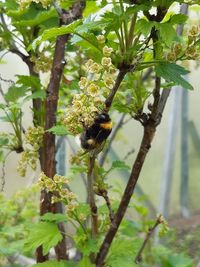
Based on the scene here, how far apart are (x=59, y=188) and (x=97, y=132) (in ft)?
0.59

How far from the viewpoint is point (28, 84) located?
1.08 meters

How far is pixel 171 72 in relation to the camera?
2.30ft

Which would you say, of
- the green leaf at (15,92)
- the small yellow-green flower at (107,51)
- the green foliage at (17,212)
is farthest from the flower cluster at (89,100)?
the green foliage at (17,212)

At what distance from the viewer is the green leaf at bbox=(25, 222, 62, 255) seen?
87 centimetres

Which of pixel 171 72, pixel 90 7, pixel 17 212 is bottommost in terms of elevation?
pixel 17 212

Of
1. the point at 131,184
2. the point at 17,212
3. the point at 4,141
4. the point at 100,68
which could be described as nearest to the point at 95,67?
the point at 100,68

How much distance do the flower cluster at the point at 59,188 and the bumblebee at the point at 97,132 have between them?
122 millimetres

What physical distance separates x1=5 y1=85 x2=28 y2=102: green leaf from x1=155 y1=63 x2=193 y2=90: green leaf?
541mm

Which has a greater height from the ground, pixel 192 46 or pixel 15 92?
pixel 192 46

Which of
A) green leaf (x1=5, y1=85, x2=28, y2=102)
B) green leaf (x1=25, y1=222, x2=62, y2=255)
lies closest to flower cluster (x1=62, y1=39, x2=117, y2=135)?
green leaf (x1=25, y1=222, x2=62, y2=255)

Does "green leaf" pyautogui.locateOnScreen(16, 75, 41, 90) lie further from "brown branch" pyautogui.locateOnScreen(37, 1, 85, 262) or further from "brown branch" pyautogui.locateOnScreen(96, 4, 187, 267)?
"brown branch" pyautogui.locateOnScreen(96, 4, 187, 267)

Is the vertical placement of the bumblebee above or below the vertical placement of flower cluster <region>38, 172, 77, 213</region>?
above

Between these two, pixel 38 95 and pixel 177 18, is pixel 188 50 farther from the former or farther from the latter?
pixel 38 95

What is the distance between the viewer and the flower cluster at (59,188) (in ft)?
2.67
